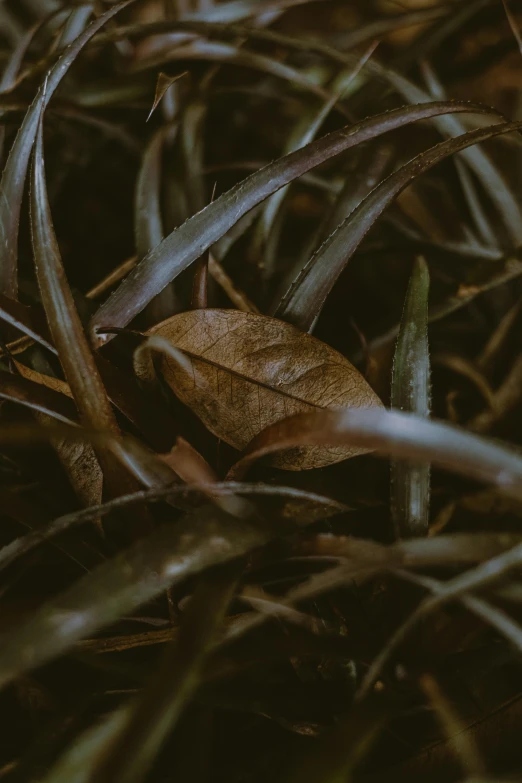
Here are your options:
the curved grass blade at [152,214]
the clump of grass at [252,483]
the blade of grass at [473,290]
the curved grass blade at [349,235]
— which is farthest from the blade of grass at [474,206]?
the curved grass blade at [152,214]

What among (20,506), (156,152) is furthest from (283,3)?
A: (20,506)

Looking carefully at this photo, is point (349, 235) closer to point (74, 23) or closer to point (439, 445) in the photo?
point (439, 445)

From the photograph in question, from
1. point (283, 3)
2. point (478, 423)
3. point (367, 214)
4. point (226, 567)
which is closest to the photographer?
point (226, 567)

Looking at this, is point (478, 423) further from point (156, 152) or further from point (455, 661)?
point (156, 152)

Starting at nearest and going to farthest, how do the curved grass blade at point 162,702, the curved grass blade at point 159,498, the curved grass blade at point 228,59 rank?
the curved grass blade at point 162,702 < the curved grass blade at point 159,498 < the curved grass blade at point 228,59

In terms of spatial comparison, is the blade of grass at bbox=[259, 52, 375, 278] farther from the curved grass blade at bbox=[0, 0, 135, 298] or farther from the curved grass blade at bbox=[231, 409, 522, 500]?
the curved grass blade at bbox=[231, 409, 522, 500]

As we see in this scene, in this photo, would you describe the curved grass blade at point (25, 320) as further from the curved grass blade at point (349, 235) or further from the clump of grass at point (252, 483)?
the curved grass blade at point (349, 235)
